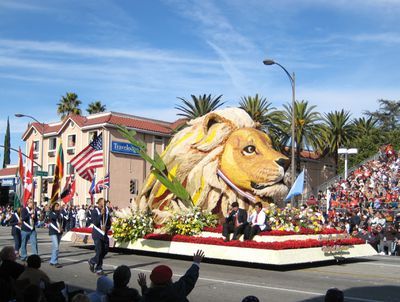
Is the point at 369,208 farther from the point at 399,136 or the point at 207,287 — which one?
the point at 399,136

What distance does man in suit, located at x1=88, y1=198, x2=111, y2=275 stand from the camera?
12.6m

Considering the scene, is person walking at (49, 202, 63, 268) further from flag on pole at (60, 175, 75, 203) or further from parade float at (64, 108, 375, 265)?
flag on pole at (60, 175, 75, 203)

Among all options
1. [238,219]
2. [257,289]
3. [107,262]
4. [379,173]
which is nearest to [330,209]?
[379,173]

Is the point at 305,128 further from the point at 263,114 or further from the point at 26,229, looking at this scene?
the point at 26,229

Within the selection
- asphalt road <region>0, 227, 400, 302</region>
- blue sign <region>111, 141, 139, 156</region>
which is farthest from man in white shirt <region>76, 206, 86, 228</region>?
asphalt road <region>0, 227, 400, 302</region>

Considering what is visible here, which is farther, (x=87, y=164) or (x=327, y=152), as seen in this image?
(x=327, y=152)

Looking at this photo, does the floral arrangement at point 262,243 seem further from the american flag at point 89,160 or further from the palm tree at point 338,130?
the palm tree at point 338,130

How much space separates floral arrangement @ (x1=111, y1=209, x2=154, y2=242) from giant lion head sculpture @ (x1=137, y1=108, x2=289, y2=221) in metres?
0.53

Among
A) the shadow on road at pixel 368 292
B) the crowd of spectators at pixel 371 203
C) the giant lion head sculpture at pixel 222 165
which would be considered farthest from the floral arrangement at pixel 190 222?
the crowd of spectators at pixel 371 203

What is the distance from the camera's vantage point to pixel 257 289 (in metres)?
10.7

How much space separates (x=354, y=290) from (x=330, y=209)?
751 inches

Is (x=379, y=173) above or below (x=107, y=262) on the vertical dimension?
above

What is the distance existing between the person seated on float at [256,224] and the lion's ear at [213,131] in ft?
9.68

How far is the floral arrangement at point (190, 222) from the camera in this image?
53.7 feet
